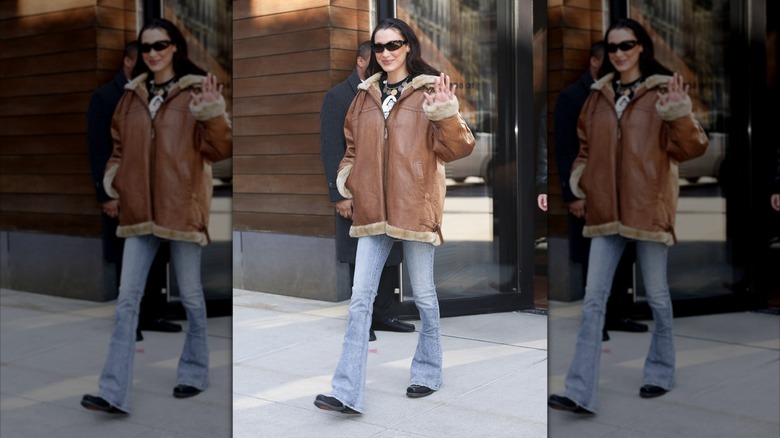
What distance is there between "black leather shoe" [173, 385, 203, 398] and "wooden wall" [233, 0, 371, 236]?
4.67m

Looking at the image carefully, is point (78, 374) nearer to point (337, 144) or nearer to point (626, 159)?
point (626, 159)

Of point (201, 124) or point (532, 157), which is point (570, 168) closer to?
point (201, 124)

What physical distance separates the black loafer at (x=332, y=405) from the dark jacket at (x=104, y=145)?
2.13 metres

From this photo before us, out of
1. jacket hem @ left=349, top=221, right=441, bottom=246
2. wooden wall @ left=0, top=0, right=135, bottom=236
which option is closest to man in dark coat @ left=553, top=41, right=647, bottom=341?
wooden wall @ left=0, top=0, right=135, bottom=236

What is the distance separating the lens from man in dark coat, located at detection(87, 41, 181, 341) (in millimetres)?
1078

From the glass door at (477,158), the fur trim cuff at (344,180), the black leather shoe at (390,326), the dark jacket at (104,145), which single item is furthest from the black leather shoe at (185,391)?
the glass door at (477,158)

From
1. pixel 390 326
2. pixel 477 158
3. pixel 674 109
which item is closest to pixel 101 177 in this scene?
pixel 674 109

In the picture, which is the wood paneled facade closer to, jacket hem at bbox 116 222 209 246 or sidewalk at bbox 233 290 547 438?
sidewalk at bbox 233 290 547 438

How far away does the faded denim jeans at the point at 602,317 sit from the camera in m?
0.99

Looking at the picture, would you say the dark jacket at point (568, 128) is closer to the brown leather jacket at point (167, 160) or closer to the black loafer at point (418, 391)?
the brown leather jacket at point (167, 160)

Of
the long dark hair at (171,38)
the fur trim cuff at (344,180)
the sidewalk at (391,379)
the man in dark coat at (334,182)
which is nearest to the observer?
the long dark hair at (171,38)

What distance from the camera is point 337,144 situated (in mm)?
4395

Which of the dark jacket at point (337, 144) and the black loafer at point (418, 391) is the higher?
the dark jacket at point (337, 144)

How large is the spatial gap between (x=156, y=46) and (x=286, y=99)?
16.6ft
